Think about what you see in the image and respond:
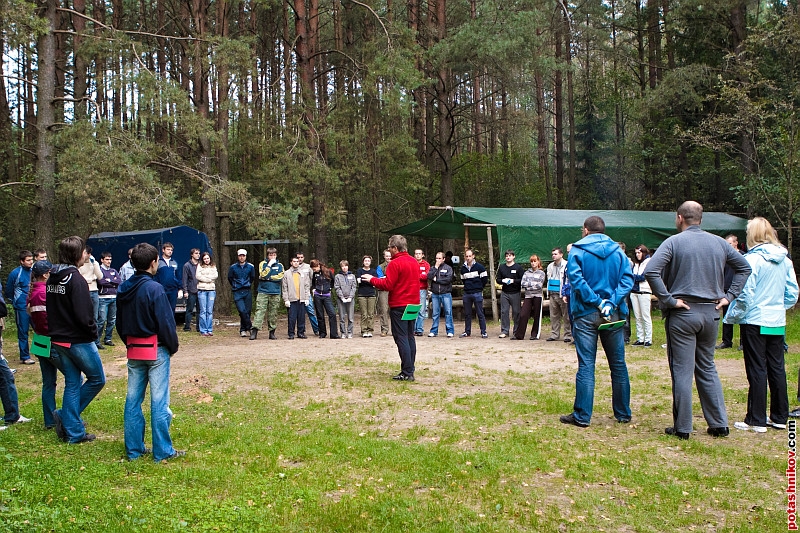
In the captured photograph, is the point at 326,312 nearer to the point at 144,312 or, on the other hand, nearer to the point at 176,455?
the point at 176,455

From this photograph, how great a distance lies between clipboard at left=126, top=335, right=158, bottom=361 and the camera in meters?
5.04

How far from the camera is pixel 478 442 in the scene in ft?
18.5

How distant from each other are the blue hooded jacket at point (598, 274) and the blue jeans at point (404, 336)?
2.77 meters

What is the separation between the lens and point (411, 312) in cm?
830

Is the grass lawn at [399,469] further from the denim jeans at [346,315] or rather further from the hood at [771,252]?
the denim jeans at [346,315]

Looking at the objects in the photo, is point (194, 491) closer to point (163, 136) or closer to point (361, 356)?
point (361, 356)

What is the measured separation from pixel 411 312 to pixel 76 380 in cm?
380

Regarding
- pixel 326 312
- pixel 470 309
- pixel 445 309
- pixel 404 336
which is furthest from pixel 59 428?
pixel 470 309

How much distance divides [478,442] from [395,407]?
1612 mm

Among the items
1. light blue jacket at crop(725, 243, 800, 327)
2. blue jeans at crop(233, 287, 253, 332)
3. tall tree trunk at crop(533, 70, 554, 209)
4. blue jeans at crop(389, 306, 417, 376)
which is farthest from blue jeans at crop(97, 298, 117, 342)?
tall tree trunk at crop(533, 70, 554, 209)

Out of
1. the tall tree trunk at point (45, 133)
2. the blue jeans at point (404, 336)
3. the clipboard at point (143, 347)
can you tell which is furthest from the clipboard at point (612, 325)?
the tall tree trunk at point (45, 133)

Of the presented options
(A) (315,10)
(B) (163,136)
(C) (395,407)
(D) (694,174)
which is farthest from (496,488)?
(D) (694,174)

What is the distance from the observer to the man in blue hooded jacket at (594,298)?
5957mm

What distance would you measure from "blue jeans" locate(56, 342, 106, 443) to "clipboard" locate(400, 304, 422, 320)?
140 inches
